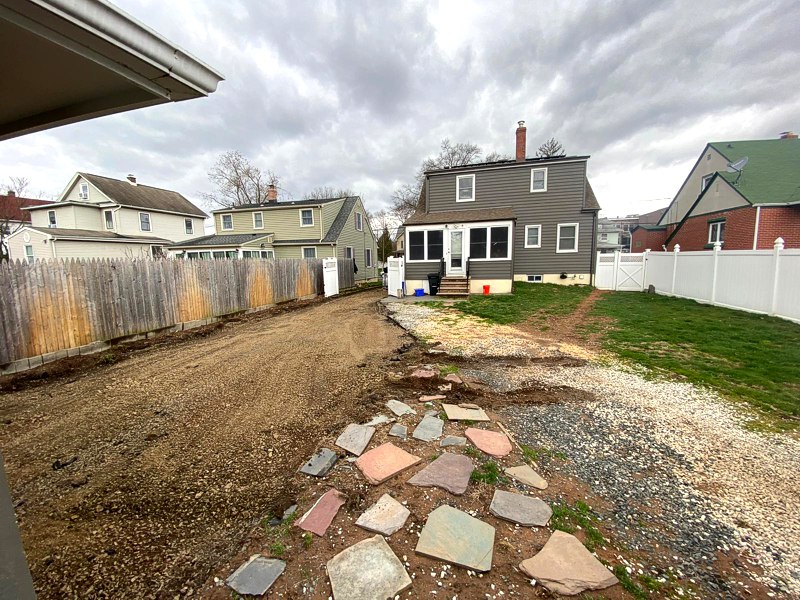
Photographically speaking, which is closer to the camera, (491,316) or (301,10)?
Answer: (301,10)

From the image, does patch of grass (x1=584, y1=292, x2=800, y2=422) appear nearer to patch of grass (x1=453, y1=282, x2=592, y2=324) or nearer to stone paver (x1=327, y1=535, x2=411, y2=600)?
patch of grass (x1=453, y1=282, x2=592, y2=324)

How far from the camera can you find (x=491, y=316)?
9531mm

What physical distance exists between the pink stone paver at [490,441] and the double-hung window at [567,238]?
1512cm

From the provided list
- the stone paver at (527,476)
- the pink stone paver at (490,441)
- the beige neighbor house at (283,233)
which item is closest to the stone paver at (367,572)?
the stone paver at (527,476)

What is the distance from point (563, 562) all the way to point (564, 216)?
16617 mm

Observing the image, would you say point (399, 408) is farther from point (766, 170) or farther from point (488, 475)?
point (766, 170)

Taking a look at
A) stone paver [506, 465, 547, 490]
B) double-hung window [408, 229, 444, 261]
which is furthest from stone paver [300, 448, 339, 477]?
double-hung window [408, 229, 444, 261]

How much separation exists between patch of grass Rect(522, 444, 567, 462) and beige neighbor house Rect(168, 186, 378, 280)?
66.1 feet

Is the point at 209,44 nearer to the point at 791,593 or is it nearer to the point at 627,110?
the point at 791,593

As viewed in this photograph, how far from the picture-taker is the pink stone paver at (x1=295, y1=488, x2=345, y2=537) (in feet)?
6.94

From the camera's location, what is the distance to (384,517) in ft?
7.15

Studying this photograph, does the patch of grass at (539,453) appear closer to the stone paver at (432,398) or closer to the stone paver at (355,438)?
the stone paver at (432,398)

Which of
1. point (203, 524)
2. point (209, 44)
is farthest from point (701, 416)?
point (209, 44)

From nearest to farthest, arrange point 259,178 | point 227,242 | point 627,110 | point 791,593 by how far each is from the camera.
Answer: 1. point 791,593
2. point 627,110
3. point 227,242
4. point 259,178
